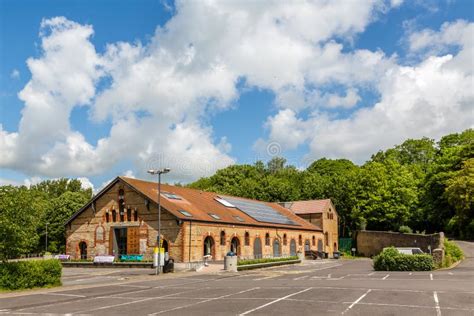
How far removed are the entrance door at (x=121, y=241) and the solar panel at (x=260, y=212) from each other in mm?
14752

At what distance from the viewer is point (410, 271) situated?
31.8m

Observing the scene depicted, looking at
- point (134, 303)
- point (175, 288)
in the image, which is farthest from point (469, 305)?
point (175, 288)

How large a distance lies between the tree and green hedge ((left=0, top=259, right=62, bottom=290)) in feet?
2.14

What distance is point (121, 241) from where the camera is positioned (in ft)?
155

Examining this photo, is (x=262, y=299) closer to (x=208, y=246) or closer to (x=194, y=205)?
(x=208, y=246)

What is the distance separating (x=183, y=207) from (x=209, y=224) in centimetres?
316

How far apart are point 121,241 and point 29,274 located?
23613mm

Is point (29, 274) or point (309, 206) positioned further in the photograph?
point (309, 206)

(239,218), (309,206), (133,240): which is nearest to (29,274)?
(133,240)

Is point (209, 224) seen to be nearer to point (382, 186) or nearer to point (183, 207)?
point (183, 207)

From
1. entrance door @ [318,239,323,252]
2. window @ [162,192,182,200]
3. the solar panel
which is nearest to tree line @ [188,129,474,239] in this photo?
entrance door @ [318,239,323,252]

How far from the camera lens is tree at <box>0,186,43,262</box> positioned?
23.1 m

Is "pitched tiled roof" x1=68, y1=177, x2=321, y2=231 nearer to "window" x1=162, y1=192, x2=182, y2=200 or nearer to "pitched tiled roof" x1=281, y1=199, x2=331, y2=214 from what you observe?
"window" x1=162, y1=192, x2=182, y2=200

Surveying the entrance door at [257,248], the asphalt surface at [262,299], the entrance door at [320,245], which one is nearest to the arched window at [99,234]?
the entrance door at [257,248]
